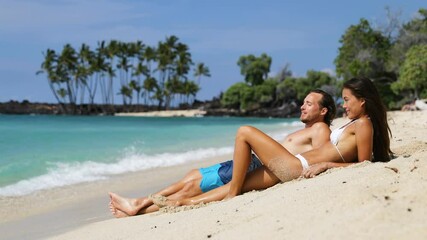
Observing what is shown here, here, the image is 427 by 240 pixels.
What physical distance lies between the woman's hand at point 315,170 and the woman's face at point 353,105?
56 centimetres

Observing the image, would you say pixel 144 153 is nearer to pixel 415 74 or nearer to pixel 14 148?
pixel 14 148

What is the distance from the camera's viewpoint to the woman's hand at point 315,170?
4.97 meters

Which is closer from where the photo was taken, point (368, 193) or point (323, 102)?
point (368, 193)

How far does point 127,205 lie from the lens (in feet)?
17.7

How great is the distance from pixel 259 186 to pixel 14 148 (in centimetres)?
1251

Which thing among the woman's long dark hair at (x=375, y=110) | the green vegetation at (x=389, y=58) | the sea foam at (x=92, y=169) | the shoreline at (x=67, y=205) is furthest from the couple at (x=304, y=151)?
the green vegetation at (x=389, y=58)

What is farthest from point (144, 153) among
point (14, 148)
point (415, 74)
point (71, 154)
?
point (415, 74)

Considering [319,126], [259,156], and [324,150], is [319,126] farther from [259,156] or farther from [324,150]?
[259,156]

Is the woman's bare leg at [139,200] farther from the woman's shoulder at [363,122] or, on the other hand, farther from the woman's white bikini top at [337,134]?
the woman's shoulder at [363,122]

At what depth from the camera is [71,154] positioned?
1426 centimetres

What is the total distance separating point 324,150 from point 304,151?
0.74 ft

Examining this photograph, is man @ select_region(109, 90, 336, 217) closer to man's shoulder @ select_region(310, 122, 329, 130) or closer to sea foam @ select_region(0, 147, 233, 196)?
man's shoulder @ select_region(310, 122, 329, 130)

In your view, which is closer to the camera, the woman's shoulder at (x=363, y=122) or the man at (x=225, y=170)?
the woman's shoulder at (x=363, y=122)

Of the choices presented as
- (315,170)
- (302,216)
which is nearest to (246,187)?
(315,170)
